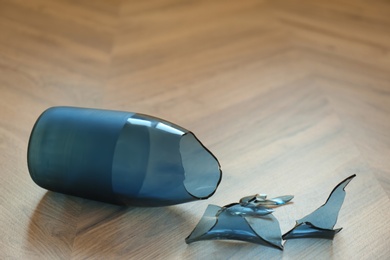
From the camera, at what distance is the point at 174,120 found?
31.9 inches

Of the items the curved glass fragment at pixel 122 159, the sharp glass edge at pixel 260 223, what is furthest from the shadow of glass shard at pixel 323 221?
the curved glass fragment at pixel 122 159

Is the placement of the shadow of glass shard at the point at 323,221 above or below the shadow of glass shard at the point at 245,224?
above

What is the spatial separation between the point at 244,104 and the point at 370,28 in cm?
43

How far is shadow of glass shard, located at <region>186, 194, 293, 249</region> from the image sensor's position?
0.60 m

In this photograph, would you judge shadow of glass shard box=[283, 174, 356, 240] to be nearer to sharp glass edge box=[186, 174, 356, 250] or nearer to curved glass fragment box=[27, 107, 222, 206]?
sharp glass edge box=[186, 174, 356, 250]

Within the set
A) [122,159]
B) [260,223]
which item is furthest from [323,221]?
[122,159]

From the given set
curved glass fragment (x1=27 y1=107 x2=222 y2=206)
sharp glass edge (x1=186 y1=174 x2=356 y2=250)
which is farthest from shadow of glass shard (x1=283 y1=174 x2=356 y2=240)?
curved glass fragment (x1=27 y1=107 x2=222 y2=206)

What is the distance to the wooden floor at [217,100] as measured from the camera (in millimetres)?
623

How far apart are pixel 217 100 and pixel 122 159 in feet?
0.99

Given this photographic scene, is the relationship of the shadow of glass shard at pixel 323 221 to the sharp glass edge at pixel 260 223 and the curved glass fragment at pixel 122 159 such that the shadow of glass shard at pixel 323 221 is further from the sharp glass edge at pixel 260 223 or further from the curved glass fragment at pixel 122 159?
the curved glass fragment at pixel 122 159

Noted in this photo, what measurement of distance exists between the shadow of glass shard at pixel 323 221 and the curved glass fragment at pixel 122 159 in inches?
4.2

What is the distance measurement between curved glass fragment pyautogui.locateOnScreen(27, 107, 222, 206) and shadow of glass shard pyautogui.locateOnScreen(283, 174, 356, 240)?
108 millimetres

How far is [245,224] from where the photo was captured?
23.6 inches

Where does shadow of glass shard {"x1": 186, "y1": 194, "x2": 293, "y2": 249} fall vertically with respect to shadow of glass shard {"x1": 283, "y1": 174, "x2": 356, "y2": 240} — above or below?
below
